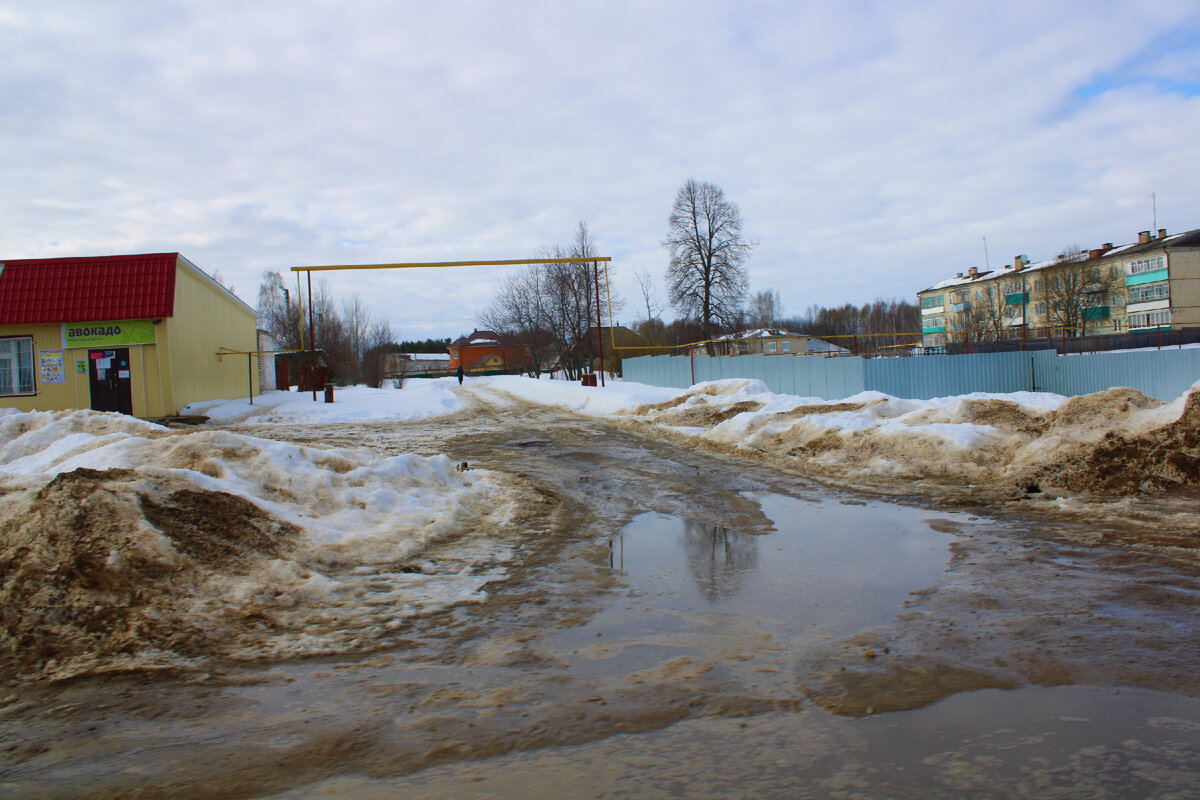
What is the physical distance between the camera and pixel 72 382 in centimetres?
2241

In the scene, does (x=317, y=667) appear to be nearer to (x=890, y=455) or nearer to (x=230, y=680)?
(x=230, y=680)

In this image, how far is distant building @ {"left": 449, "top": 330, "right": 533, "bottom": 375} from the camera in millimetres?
68744

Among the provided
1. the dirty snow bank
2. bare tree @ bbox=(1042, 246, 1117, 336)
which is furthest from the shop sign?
bare tree @ bbox=(1042, 246, 1117, 336)

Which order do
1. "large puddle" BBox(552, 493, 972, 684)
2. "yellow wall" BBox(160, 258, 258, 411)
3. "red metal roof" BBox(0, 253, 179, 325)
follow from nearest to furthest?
1. "large puddle" BBox(552, 493, 972, 684)
2. "red metal roof" BBox(0, 253, 179, 325)
3. "yellow wall" BBox(160, 258, 258, 411)

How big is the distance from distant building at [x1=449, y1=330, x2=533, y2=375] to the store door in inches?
1249

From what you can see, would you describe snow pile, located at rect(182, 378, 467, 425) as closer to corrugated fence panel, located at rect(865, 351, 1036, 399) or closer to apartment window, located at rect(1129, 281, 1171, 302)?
corrugated fence panel, located at rect(865, 351, 1036, 399)

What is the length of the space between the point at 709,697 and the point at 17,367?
2632 centimetres

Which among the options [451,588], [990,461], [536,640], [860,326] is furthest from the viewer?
[860,326]

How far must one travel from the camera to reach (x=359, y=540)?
21.0ft

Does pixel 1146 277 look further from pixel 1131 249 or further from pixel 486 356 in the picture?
pixel 486 356

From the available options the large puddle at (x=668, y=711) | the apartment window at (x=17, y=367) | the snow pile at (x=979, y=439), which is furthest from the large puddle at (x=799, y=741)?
the apartment window at (x=17, y=367)

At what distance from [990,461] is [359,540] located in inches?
321

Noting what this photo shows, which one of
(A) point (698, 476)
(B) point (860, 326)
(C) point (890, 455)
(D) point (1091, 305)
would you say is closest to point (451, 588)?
(A) point (698, 476)

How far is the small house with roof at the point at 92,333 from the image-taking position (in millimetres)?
21906
